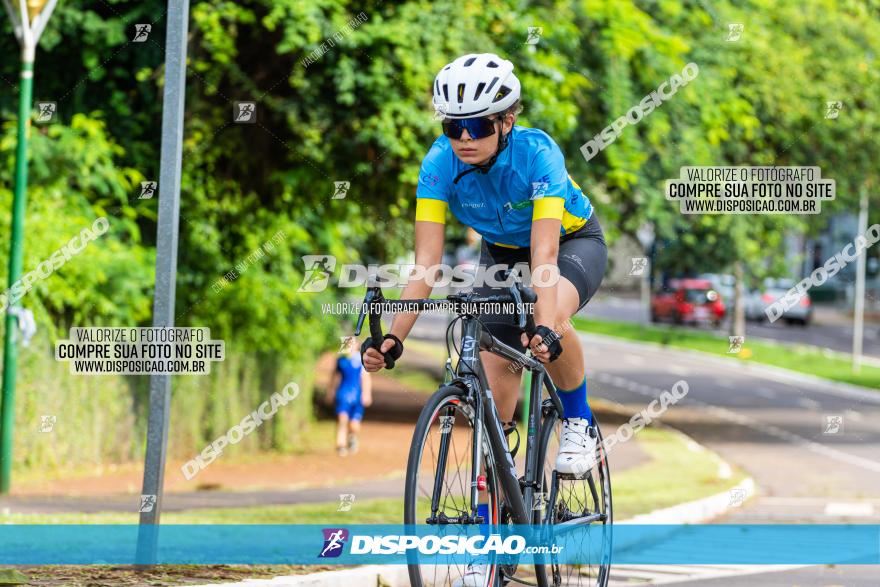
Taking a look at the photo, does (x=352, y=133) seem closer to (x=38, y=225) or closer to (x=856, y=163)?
(x=38, y=225)

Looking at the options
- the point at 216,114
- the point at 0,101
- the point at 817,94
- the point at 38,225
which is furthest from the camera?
the point at 817,94

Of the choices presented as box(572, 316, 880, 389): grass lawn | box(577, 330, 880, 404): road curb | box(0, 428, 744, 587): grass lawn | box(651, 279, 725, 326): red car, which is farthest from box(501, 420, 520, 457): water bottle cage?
box(651, 279, 725, 326): red car

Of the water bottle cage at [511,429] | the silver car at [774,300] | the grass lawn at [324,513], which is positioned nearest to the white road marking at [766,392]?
the grass lawn at [324,513]

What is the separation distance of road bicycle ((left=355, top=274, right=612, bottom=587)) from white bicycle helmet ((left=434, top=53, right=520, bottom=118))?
645mm

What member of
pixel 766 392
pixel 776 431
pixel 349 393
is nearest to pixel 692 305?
pixel 766 392

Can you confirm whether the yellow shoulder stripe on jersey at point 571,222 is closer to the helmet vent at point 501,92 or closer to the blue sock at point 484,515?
the helmet vent at point 501,92

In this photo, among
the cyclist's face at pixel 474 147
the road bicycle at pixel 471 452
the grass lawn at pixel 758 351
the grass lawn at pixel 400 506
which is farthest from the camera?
the grass lawn at pixel 758 351

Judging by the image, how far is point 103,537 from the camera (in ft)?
28.0

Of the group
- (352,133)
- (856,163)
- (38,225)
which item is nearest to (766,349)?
(856,163)

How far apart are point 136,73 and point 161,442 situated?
33.4ft

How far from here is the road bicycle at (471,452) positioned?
15.9 ft

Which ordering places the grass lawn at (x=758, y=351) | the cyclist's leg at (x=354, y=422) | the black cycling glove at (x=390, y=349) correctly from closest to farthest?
the black cycling glove at (x=390, y=349) → the cyclist's leg at (x=354, y=422) → the grass lawn at (x=758, y=351)

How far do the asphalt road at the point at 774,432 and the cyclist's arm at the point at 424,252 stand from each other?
294cm

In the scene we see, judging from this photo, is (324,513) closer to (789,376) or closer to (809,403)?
(809,403)
